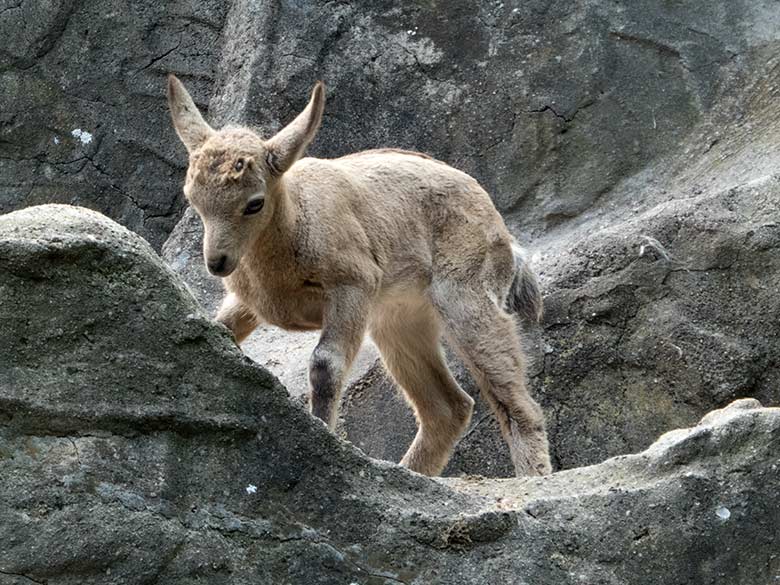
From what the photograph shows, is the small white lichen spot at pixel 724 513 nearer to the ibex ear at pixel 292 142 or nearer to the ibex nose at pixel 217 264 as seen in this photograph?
the ibex nose at pixel 217 264

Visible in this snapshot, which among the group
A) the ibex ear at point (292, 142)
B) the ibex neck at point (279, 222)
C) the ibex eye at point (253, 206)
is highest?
the ibex ear at point (292, 142)

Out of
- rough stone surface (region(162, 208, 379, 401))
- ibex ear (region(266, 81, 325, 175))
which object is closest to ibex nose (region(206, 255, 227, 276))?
ibex ear (region(266, 81, 325, 175))

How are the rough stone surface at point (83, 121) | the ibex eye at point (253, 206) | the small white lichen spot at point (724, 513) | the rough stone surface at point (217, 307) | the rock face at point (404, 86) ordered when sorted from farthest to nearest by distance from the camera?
the rough stone surface at point (83, 121) < the rock face at point (404, 86) < the rough stone surface at point (217, 307) < the ibex eye at point (253, 206) < the small white lichen spot at point (724, 513)

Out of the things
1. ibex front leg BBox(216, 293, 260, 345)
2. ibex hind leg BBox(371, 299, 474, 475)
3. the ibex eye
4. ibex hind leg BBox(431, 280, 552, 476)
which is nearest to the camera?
the ibex eye

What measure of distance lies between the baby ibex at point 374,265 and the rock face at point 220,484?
2.28 metres

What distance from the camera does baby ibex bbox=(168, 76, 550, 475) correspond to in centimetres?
800

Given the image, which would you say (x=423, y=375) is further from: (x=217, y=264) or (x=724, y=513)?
(x=724, y=513)

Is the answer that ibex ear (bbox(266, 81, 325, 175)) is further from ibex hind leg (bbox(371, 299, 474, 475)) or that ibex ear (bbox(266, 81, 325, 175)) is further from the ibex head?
ibex hind leg (bbox(371, 299, 474, 475))

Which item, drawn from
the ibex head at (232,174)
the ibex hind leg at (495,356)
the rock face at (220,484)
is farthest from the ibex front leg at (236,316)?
the rock face at (220,484)

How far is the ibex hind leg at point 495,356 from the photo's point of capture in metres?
8.84

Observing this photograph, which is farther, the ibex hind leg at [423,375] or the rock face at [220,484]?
the ibex hind leg at [423,375]

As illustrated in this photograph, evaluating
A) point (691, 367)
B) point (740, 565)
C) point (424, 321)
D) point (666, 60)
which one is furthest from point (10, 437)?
point (666, 60)

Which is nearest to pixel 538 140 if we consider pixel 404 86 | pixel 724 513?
pixel 404 86

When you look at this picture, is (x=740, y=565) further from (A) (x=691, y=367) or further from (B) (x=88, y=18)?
(B) (x=88, y=18)
